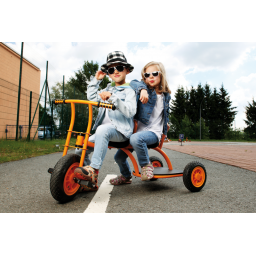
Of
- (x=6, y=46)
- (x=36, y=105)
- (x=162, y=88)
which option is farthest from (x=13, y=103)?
(x=162, y=88)

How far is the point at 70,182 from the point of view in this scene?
6.61 feet

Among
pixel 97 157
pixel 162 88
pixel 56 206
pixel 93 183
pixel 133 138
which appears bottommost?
pixel 56 206

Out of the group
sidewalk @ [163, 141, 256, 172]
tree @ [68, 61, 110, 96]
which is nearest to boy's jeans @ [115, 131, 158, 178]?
sidewalk @ [163, 141, 256, 172]

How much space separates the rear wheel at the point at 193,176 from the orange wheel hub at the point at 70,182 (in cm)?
115

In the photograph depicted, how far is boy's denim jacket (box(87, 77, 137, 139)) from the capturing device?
83.4 inches

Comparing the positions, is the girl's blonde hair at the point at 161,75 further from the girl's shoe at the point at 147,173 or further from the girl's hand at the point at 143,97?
the girl's shoe at the point at 147,173

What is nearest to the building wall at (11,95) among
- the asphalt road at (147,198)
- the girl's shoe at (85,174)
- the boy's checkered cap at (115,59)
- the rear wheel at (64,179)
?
the asphalt road at (147,198)

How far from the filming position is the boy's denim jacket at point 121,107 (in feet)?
6.95

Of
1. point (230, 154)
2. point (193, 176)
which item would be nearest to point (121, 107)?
point (193, 176)

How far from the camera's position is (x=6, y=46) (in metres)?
12.0

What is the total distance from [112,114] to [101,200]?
85 centimetres

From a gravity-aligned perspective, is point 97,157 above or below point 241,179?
above

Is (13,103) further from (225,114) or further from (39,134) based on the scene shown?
(225,114)

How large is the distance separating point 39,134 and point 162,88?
34.1 feet
